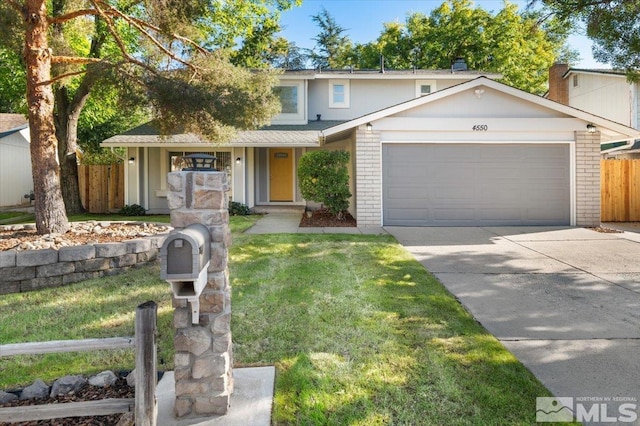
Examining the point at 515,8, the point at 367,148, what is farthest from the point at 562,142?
the point at 515,8

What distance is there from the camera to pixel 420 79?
16000 millimetres

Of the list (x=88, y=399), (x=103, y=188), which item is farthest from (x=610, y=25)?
(x=103, y=188)

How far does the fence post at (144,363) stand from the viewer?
206 cm

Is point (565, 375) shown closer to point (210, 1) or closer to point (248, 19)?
point (210, 1)

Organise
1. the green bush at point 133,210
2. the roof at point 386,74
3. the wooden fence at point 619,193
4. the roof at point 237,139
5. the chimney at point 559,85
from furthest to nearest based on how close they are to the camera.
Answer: the chimney at point 559,85
the roof at point 386,74
the green bush at point 133,210
the roof at point 237,139
the wooden fence at point 619,193

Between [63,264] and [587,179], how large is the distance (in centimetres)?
1159

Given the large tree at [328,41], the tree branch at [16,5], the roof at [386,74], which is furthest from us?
the large tree at [328,41]

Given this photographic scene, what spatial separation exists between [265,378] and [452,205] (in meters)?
8.61

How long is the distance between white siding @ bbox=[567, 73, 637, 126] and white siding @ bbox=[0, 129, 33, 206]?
26.3 metres

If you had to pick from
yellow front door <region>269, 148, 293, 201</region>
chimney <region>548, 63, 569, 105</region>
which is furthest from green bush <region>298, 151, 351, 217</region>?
chimney <region>548, 63, 569, 105</region>

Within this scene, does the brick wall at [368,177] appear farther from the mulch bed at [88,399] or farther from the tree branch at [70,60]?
the mulch bed at [88,399]

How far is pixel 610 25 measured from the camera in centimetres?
729

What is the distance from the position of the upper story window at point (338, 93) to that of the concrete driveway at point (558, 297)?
876 centimetres

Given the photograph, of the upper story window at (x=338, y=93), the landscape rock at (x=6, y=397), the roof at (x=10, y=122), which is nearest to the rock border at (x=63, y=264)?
the landscape rock at (x=6, y=397)
